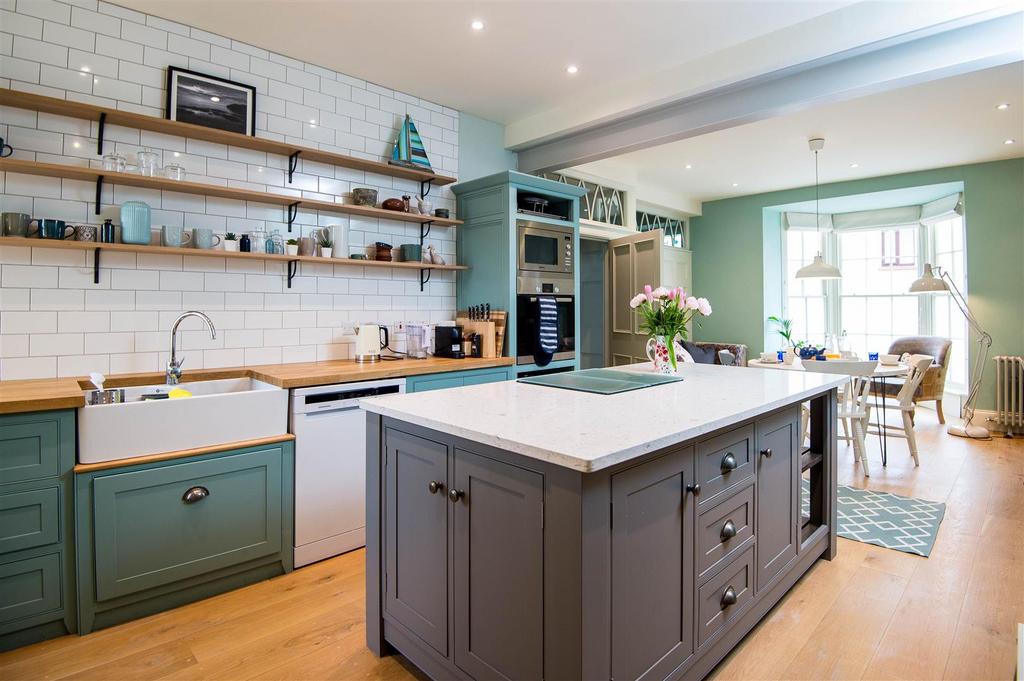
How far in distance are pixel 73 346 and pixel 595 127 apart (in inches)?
139

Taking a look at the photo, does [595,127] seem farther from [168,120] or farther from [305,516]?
[305,516]

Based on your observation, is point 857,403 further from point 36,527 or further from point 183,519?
point 36,527

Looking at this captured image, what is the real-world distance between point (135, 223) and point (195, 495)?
1401mm

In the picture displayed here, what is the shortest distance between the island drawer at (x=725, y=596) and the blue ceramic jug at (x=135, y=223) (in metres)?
2.96

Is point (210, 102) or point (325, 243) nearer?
point (210, 102)

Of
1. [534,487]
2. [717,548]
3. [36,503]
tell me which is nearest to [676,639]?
[717,548]

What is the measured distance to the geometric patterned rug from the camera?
288cm

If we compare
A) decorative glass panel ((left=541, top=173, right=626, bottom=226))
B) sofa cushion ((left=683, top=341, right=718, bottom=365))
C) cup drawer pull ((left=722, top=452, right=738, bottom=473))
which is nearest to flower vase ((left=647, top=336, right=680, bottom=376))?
cup drawer pull ((left=722, top=452, right=738, bottom=473))

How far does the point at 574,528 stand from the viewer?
4.13 feet

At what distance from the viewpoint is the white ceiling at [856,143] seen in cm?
416

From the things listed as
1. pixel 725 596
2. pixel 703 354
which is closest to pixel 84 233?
pixel 725 596

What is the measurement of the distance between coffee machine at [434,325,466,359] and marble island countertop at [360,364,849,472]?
1423 millimetres

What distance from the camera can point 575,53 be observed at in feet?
10.8

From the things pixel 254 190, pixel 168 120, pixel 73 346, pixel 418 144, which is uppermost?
pixel 418 144
